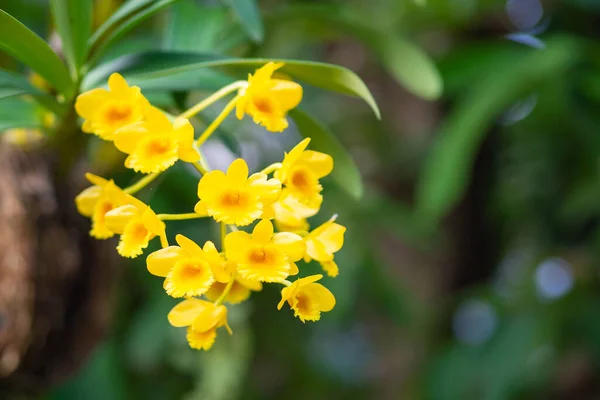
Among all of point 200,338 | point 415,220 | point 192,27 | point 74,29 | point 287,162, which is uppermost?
point 415,220

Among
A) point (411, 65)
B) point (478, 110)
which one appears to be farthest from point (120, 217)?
point (478, 110)

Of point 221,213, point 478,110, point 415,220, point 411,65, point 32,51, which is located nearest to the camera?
point 221,213

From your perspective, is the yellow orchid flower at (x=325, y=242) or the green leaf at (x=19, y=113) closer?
the yellow orchid flower at (x=325, y=242)

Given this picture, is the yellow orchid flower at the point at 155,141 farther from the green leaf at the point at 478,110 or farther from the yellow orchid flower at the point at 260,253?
the green leaf at the point at 478,110

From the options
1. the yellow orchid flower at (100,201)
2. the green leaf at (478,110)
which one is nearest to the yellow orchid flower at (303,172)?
the yellow orchid flower at (100,201)

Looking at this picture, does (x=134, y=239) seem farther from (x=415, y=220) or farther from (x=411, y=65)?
(x=415, y=220)

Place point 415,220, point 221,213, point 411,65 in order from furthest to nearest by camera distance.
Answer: point 415,220 → point 411,65 → point 221,213
